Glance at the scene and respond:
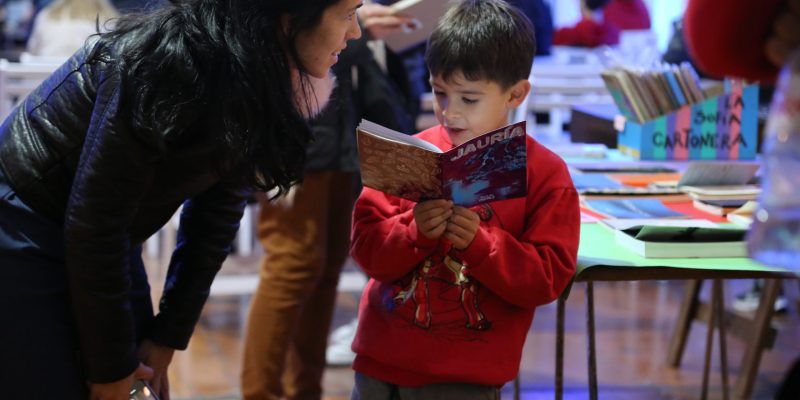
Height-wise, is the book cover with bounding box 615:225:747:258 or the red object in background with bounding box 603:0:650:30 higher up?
the book cover with bounding box 615:225:747:258

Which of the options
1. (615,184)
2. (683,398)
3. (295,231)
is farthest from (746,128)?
(295,231)

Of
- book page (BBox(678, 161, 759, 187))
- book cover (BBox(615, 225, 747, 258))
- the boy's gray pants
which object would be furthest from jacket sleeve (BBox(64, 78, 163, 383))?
book page (BBox(678, 161, 759, 187))

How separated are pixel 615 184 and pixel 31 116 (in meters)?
1.50

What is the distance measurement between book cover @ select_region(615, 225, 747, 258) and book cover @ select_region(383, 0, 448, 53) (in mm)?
886

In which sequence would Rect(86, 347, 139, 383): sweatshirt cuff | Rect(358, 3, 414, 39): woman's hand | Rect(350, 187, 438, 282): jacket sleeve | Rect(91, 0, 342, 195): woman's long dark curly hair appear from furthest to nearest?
Rect(358, 3, 414, 39): woman's hand → Rect(350, 187, 438, 282): jacket sleeve → Rect(86, 347, 139, 383): sweatshirt cuff → Rect(91, 0, 342, 195): woman's long dark curly hair

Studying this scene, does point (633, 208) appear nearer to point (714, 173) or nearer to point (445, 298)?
point (714, 173)

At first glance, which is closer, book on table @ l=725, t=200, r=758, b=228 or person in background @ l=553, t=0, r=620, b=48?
book on table @ l=725, t=200, r=758, b=228

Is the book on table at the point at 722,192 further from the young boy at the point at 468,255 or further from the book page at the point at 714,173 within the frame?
the young boy at the point at 468,255

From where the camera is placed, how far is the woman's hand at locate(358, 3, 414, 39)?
Answer: 2.84 metres

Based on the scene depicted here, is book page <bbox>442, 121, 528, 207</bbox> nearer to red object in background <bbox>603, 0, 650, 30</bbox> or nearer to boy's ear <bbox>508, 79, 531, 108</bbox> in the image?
boy's ear <bbox>508, 79, 531, 108</bbox>

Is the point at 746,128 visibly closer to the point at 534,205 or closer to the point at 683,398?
the point at 683,398

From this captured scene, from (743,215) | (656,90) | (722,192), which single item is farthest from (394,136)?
(656,90)

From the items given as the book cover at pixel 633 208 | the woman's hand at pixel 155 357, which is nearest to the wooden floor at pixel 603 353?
the book cover at pixel 633 208

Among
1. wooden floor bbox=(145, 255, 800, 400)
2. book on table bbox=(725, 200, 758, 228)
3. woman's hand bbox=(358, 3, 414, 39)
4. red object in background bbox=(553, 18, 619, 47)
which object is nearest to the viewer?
book on table bbox=(725, 200, 758, 228)
